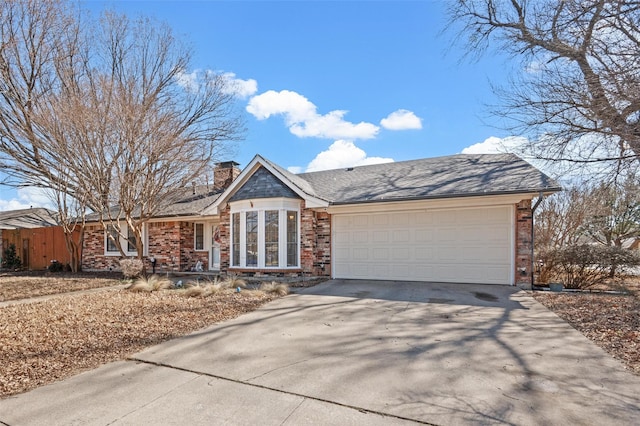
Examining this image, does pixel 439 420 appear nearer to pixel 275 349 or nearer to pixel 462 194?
pixel 275 349

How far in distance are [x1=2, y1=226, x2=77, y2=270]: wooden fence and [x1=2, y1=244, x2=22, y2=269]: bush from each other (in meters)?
0.19

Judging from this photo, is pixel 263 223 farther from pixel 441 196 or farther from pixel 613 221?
pixel 613 221

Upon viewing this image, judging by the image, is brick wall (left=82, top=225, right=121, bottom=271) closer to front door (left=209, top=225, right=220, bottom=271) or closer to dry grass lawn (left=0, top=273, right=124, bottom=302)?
dry grass lawn (left=0, top=273, right=124, bottom=302)

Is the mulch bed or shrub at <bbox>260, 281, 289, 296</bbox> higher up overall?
the mulch bed

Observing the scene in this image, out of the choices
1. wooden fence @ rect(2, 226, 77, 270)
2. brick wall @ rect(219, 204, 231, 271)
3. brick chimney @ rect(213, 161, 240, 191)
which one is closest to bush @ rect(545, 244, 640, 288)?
brick wall @ rect(219, 204, 231, 271)

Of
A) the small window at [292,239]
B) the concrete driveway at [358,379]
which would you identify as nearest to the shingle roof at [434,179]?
the small window at [292,239]

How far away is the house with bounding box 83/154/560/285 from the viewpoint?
965 centimetres

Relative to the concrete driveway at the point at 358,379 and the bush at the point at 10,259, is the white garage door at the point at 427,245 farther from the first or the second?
the bush at the point at 10,259

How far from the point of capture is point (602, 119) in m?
7.67

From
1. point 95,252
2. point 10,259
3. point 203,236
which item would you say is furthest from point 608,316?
point 10,259

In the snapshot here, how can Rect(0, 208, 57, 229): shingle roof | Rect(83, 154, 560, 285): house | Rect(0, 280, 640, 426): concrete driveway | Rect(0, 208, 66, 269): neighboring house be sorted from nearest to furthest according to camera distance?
Rect(0, 280, 640, 426): concrete driveway, Rect(83, 154, 560, 285): house, Rect(0, 208, 66, 269): neighboring house, Rect(0, 208, 57, 229): shingle roof

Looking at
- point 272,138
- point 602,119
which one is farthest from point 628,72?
point 272,138

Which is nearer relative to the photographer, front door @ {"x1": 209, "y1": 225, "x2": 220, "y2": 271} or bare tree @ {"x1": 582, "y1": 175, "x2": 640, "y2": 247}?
bare tree @ {"x1": 582, "y1": 175, "x2": 640, "y2": 247}

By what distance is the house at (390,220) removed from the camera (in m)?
9.65
